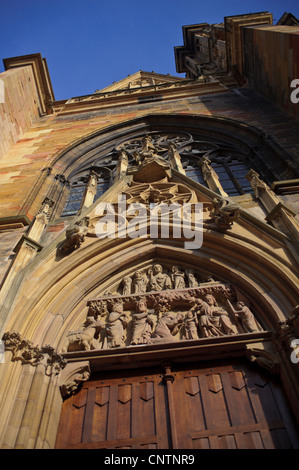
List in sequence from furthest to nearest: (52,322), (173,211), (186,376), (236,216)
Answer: (173,211), (236,216), (52,322), (186,376)

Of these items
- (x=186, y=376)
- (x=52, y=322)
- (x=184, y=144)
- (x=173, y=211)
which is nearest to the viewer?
(x=186, y=376)

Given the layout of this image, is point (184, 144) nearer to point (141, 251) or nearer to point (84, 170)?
point (84, 170)

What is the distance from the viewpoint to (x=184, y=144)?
10.8 meters

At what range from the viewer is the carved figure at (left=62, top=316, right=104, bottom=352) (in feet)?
14.2

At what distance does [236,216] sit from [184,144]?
597 centimetres

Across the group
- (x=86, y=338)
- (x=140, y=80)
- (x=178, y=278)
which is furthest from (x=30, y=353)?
(x=140, y=80)

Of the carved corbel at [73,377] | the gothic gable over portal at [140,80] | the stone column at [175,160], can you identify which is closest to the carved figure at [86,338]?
the carved corbel at [73,377]

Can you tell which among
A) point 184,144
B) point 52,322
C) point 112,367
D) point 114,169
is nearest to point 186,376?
point 112,367

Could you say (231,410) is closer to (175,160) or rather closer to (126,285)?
(126,285)

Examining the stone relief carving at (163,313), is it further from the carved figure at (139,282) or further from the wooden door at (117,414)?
the wooden door at (117,414)

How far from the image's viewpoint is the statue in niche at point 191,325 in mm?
4338

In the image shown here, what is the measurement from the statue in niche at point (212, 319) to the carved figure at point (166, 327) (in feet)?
0.94

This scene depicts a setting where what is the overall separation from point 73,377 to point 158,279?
1916 millimetres

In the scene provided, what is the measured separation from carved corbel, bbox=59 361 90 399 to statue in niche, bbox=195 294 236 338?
1.46m
